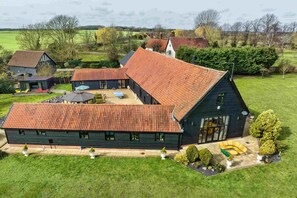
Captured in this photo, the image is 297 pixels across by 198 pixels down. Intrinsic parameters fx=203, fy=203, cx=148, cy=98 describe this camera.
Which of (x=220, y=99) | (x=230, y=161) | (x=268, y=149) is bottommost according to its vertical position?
(x=230, y=161)

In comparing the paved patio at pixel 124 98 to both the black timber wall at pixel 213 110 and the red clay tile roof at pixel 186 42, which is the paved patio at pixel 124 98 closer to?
Result: the black timber wall at pixel 213 110

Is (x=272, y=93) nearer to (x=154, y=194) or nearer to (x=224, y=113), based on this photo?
(x=224, y=113)

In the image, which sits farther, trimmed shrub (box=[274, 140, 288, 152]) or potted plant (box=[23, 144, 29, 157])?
trimmed shrub (box=[274, 140, 288, 152])

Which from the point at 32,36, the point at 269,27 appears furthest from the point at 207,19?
the point at 32,36

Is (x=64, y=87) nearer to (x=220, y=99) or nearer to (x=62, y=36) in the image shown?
(x=220, y=99)

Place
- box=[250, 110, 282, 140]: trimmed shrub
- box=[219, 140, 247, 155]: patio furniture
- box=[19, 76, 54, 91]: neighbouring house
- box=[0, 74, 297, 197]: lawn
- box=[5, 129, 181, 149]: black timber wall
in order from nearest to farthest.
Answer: box=[0, 74, 297, 197]: lawn → box=[219, 140, 247, 155]: patio furniture → box=[5, 129, 181, 149]: black timber wall → box=[250, 110, 282, 140]: trimmed shrub → box=[19, 76, 54, 91]: neighbouring house

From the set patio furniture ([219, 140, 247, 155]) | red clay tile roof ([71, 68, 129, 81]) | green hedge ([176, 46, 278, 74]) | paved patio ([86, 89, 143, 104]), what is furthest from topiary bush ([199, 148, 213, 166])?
green hedge ([176, 46, 278, 74])

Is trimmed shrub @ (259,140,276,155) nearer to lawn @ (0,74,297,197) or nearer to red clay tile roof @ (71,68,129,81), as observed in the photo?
lawn @ (0,74,297,197)

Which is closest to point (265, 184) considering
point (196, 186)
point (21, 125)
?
point (196, 186)
